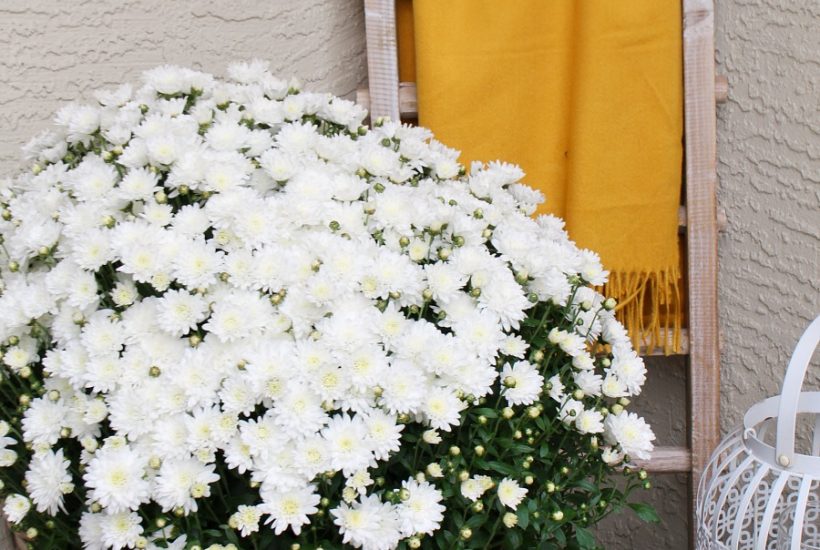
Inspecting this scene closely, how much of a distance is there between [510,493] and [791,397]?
1.24 feet

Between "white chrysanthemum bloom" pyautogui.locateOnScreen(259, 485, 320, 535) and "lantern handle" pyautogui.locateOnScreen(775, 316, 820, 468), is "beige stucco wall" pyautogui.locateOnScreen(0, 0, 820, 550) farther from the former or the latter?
"white chrysanthemum bloom" pyautogui.locateOnScreen(259, 485, 320, 535)

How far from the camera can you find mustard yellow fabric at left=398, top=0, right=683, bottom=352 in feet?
3.98

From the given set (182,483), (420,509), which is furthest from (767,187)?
(182,483)

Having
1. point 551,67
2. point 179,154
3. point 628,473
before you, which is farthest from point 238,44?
point 628,473

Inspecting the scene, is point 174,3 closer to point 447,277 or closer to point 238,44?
point 238,44

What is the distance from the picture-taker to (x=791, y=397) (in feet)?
2.82

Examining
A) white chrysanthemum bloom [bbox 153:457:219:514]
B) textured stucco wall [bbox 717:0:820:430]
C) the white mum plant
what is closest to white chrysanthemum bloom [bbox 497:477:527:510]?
the white mum plant

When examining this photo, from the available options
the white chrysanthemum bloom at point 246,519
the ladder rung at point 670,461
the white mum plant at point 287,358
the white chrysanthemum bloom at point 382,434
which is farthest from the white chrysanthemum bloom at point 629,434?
the ladder rung at point 670,461

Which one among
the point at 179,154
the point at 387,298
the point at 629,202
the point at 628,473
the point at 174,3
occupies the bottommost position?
the point at 628,473

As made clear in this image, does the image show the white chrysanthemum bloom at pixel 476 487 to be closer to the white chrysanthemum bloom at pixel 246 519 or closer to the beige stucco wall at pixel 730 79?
the white chrysanthemum bloom at pixel 246 519

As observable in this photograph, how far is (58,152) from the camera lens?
877 mm

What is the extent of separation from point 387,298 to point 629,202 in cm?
68

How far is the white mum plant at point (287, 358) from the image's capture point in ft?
2.09

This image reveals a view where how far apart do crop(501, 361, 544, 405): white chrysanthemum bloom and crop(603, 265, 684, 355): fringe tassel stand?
59 centimetres
